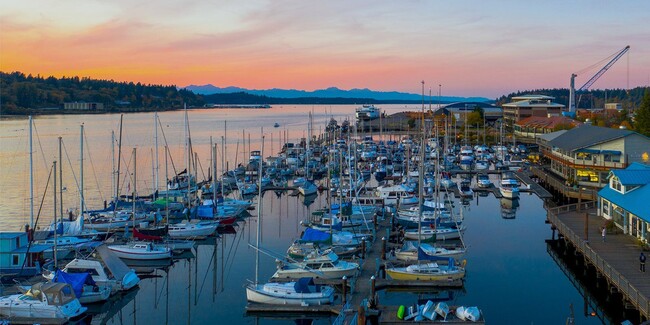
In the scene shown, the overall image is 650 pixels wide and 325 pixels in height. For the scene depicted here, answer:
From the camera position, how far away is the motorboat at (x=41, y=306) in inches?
730

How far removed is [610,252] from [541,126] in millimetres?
53620

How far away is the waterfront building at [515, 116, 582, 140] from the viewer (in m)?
69.6

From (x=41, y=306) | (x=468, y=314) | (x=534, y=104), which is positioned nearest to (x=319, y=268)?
(x=468, y=314)

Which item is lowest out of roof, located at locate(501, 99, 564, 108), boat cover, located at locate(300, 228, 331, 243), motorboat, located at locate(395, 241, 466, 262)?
motorboat, located at locate(395, 241, 466, 262)

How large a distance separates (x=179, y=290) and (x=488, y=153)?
46.9 m

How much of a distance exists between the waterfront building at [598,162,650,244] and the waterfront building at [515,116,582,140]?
4042 cm

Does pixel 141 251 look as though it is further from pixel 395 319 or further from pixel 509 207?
pixel 509 207

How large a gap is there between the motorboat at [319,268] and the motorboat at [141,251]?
6.01 m

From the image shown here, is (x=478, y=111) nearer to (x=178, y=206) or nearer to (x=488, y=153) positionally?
(x=488, y=153)

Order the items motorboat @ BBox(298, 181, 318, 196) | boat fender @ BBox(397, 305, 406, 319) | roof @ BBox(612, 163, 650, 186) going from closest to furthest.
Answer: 1. boat fender @ BBox(397, 305, 406, 319)
2. roof @ BBox(612, 163, 650, 186)
3. motorboat @ BBox(298, 181, 318, 196)

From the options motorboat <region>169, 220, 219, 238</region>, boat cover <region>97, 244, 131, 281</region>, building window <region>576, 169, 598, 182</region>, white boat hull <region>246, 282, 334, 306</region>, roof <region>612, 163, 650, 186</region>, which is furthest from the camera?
building window <region>576, 169, 598, 182</region>

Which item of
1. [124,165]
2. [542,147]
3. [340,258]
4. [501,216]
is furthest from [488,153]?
[340,258]

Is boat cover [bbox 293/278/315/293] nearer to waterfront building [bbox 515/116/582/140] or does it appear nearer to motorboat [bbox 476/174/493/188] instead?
motorboat [bbox 476/174/493/188]

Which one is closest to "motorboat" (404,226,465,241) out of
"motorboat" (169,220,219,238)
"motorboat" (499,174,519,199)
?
"motorboat" (169,220,219,238)
